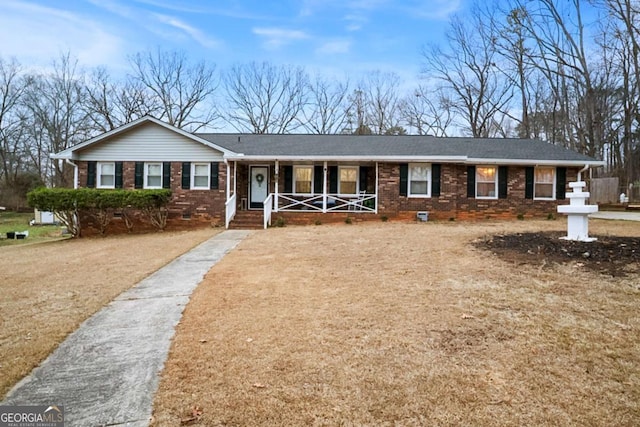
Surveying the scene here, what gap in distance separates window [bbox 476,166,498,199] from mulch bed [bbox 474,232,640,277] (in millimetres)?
6614

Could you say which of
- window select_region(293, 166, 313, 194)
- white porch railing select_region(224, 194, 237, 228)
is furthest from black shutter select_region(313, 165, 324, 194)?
white porch railing select_region(224, 194, 237, 228)

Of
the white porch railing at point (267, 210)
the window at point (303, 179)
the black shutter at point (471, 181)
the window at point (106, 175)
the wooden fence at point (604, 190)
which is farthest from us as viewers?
the wooden fence at point (604, 190)

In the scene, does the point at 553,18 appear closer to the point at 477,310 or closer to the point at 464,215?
the point at 464,215

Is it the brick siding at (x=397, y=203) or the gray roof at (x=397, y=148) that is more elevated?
the gray roof at (x=397, y=148)

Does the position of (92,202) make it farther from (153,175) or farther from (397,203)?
(397,203)

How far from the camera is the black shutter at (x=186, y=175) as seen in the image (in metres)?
14.6

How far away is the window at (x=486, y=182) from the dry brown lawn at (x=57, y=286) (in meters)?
11.0

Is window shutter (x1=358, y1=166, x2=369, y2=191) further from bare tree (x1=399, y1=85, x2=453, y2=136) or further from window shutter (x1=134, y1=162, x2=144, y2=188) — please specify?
bare tree (x1=399, y1=85, x2=453, y2=136)

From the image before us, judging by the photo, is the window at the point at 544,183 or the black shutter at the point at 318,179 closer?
the window at the point at 544,183

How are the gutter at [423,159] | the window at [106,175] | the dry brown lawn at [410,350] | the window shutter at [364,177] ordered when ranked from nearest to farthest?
the dry brown lawn at [410,350], the gutter at [423,159], the window at [106,175], the window shutter at [364,177]

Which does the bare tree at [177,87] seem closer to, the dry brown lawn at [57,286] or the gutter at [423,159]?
the gutter at [423,159]

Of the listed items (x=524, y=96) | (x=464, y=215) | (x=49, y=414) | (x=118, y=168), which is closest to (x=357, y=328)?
(x=49, y=414)

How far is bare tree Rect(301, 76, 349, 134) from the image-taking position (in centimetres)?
3161

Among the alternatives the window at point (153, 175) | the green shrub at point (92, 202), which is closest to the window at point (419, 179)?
the green shrub at point (92, 202)
